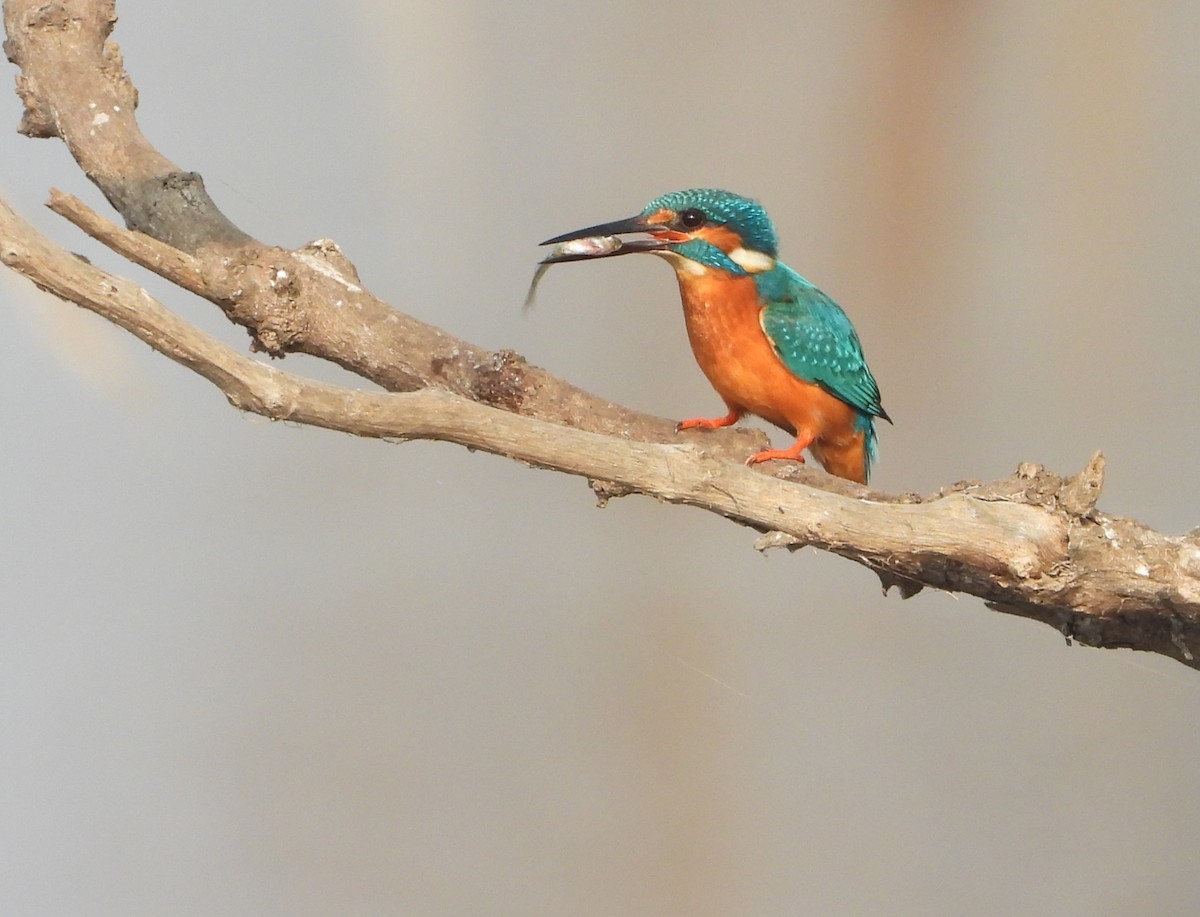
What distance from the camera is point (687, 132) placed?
2180 mm

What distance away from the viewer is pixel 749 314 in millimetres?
1500

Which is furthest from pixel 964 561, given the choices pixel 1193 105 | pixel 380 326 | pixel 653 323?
pixel 1193 105

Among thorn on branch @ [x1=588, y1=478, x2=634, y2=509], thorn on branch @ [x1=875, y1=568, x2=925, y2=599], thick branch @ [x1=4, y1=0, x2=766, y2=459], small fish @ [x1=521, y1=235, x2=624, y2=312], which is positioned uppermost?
small fish @ [x1=521, y1=235, x2=624, y2=312]

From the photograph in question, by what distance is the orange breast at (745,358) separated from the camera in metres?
1.50

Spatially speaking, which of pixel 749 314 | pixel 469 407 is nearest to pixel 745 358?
pixel 749 314

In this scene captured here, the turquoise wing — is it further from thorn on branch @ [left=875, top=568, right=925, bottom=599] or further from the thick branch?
thorn on branch @ [left=875, top=568, right=925, bottom=599]

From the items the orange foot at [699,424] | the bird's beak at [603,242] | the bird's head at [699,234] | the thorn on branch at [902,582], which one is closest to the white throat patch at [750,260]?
the bird's head at [699,234]

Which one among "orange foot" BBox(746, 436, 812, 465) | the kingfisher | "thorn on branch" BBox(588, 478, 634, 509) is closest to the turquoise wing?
the kingfisher

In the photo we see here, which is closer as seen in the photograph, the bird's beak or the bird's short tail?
the bird's beak

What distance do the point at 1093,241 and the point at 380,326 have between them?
1.52 meters

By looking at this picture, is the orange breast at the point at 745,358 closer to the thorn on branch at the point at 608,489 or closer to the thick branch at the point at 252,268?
the thick branch at the point at 252,268

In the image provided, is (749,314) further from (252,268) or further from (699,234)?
(252,268)

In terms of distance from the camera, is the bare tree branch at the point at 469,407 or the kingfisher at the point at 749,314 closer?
the bare tree branch at the point at 469,407

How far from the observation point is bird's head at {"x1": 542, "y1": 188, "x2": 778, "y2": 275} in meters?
1.47
